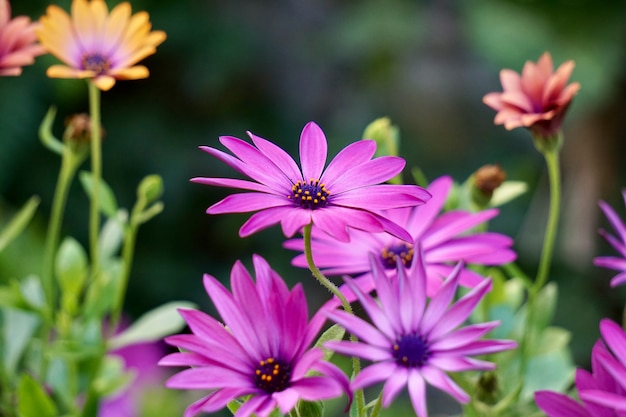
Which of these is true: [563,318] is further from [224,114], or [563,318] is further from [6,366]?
[6,366]

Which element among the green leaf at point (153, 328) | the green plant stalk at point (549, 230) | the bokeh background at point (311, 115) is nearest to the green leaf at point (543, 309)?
the green plant stalk at point (549, 230)

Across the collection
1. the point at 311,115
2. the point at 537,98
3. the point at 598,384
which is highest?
the point at 311,115

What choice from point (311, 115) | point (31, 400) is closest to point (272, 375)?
point (31, 400)

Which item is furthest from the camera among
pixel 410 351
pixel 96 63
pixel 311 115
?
pixel 311 115

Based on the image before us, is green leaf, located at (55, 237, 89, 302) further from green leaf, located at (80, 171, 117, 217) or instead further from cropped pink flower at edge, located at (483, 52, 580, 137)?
cropped pink flower at edge, located at (483, 52, 580, 137)

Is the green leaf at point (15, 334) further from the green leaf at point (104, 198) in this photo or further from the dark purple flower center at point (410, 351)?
the dark purple flower center at point (410, 351)

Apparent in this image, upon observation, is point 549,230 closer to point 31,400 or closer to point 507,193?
point 507,193

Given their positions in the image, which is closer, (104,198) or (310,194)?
(310,194)
